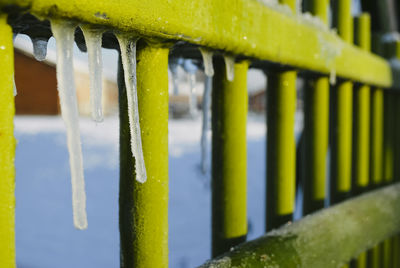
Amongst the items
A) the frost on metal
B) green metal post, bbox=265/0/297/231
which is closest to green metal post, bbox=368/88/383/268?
the frost on metal

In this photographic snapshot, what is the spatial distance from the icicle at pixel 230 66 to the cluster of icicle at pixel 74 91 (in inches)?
10.1

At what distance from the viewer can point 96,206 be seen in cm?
337

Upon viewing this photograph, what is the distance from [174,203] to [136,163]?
3.02 meters

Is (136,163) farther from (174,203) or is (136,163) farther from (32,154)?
(32,154)

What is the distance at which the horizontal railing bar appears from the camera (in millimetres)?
764

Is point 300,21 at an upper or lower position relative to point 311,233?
upper

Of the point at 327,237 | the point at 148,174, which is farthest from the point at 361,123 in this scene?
the point at 148,174

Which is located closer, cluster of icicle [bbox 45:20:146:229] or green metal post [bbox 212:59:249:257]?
cluster of icicle [bbox 45:20:146:229]

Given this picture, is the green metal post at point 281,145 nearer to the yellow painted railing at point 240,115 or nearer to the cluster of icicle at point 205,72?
the yellow painted railing at point 240,115

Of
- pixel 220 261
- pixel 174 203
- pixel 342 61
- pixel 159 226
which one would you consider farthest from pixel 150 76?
pixel 174 203

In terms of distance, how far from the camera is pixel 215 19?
0.68 metres

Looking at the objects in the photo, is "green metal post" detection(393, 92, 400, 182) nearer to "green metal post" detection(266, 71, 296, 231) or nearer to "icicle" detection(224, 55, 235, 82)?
"green metal post" detection(266, 71, 296, 231)

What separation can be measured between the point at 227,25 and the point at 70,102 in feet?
1.16

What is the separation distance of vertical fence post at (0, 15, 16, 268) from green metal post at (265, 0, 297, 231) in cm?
72
